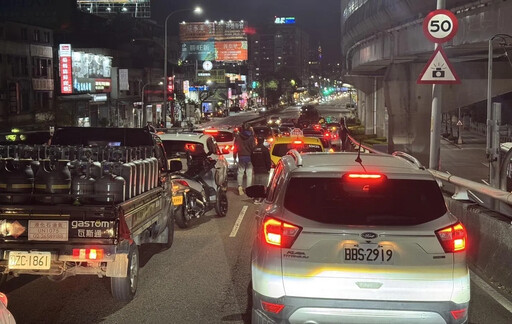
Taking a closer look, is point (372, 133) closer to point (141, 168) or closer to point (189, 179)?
point (189, 179)

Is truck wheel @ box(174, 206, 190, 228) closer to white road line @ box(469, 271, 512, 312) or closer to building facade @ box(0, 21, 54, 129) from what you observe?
white road line @ box(469, 271, 512, 312)

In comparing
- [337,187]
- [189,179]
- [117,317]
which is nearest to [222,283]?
[117,317]

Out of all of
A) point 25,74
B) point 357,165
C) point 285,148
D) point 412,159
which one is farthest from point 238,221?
point 25,74

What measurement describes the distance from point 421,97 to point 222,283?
87.6ft

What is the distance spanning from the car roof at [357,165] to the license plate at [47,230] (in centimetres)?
236

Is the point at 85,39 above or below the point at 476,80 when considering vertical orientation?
above

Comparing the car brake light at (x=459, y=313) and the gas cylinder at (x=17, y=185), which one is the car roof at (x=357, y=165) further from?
the gas cylinder at (x=17, y=185)

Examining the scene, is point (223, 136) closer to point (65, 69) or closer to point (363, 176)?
point (363, 176)

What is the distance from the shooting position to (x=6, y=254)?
644 centimetres

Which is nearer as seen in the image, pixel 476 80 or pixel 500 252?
pixel 500 252

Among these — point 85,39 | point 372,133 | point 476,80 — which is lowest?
point 372,133

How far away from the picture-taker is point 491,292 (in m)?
7.76

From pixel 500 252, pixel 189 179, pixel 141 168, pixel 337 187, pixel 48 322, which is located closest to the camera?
pixel 337 187

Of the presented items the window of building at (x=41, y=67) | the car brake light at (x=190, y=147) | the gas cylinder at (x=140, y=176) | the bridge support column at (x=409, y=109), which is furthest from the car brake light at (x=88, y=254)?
the window of building at (x=41, y=67)
